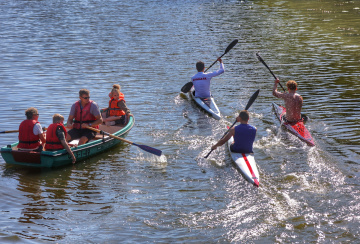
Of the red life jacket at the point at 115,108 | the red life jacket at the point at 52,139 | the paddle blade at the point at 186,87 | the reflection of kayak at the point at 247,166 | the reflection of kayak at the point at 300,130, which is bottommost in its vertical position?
the paddle blade at the point at 186,87

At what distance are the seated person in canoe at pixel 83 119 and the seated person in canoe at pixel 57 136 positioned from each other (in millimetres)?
866

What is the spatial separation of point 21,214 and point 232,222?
Answer: 4390 mm

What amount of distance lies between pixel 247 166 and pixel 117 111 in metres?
5.09

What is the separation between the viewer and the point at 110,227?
369 inches

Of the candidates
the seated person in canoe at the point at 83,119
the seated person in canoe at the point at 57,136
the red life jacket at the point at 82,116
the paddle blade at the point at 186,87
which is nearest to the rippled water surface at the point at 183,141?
the paddle blade at the point at 186,87

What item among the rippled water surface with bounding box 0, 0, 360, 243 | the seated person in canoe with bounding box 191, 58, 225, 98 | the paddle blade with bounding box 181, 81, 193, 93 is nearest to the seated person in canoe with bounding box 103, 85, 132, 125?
the rippled water surface with bounding box 0, 0, 360, 243

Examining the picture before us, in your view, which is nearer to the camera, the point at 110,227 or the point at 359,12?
the point at 110,227

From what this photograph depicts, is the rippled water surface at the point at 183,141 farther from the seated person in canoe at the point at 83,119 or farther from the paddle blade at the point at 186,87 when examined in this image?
the seated person in canoe at the point at 83,119

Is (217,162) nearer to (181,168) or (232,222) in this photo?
(181,168)

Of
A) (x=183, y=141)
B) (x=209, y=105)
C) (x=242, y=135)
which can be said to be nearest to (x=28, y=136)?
(x=183, y=141)

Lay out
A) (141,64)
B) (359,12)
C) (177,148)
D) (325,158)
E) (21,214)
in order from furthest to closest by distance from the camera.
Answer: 1. (359,12)
2. (141,64)
3. (177,148)
4. (325,158)
5. (21,214)

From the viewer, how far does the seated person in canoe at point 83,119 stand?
41.7 feet

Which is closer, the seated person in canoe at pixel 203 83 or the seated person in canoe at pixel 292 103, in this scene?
the seated person in canoe at pixel 292 103

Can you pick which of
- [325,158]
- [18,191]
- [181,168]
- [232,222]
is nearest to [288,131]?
[325,158]
